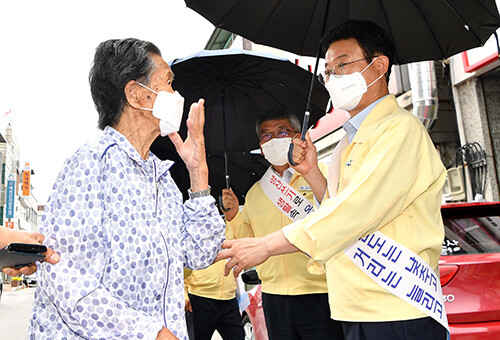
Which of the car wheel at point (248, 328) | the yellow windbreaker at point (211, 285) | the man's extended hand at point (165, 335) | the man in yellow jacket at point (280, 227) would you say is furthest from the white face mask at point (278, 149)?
the car wheel at point (248, 328)

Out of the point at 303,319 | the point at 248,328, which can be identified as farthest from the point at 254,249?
the point at 248,328

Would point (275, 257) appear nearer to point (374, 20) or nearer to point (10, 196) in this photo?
point (374, 20)

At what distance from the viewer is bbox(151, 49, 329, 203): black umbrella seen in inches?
157

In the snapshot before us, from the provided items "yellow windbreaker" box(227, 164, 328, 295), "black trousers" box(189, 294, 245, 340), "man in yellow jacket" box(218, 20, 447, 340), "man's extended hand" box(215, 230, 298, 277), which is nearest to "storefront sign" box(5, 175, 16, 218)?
"black trousers" box(189, 294, 245, 340)

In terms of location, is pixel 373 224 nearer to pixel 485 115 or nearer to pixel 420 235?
pixel 420 235

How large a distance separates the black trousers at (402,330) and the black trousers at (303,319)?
1.10 m

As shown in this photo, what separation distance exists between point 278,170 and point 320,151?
14.8 m

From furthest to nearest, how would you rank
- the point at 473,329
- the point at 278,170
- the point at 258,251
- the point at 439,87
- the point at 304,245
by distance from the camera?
the point at 439,87
the point at 278,170
the point at 473,329
the point at 258,251
the point at 304,245

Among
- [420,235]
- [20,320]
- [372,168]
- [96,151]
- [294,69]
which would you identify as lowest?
[20,320]

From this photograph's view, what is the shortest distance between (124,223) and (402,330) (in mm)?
A: 1186

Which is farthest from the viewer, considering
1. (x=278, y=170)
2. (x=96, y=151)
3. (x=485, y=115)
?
(x=485, y=115)

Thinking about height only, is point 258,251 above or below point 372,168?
below

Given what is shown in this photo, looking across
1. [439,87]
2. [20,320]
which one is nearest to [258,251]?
[439,87]

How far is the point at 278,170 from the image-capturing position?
13.0 ft
